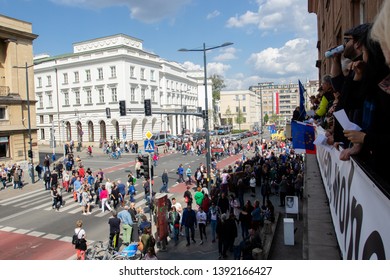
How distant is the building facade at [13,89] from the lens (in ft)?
98.7

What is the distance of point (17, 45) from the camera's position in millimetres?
30938

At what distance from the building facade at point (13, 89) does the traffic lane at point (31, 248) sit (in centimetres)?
1887

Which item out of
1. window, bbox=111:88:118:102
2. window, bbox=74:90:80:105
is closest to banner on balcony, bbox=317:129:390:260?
window, bbox=111:88:118:102

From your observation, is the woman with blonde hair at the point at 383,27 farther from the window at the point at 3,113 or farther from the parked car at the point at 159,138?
the parked car at the point at 159,138

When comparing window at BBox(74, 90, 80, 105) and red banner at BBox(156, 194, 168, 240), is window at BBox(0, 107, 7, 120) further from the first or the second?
red banner at BBox(156, 194, 168, 240)

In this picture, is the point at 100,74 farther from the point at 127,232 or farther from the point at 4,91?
the point at 127,232

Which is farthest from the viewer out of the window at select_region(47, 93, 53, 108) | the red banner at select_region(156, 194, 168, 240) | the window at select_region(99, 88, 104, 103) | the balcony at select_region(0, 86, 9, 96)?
the window at select_region(47, 93, 53, 108)

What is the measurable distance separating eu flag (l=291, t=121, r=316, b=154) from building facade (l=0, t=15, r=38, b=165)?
2639 cm

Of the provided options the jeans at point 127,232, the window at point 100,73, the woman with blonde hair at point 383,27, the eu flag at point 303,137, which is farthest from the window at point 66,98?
the woman with blonde hair at point 383,27

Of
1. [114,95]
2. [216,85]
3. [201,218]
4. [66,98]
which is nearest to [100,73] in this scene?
[114,95]

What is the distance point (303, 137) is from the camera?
9.00m

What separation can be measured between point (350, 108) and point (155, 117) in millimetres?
54797

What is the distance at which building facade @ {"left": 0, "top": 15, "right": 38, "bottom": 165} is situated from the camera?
30094 millimetres
